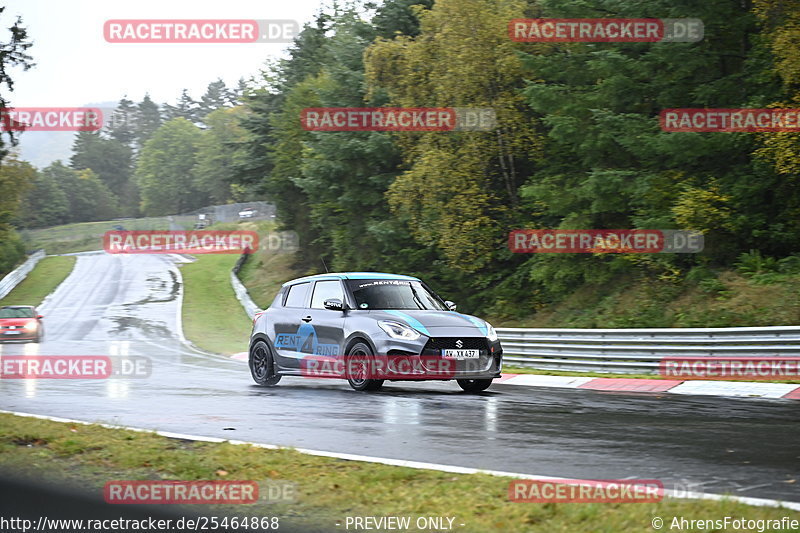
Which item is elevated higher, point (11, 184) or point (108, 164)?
point (108, 164)

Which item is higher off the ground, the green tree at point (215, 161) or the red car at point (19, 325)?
the green tree at point (215, 161)

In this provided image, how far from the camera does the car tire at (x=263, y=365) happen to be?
16.3m

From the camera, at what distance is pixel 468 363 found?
550 inches

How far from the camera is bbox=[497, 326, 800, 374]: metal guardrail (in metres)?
16.2

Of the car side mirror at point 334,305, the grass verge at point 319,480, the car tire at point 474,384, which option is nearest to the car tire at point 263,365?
the car side mirror at point 334,305

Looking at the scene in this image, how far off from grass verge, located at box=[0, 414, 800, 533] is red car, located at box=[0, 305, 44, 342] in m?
23.7

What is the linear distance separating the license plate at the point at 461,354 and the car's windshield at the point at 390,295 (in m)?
1.57

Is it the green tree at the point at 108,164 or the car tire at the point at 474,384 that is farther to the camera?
the green tree at the point at 108,164

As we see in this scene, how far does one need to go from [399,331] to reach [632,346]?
672 cm

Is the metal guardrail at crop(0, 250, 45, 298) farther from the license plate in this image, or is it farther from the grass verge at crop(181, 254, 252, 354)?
the license plate

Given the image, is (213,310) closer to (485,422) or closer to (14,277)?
(14,277)

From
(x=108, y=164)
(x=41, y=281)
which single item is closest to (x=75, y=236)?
(x=41, y=281)

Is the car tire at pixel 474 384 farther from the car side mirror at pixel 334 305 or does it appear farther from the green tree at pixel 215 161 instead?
the green tree at pixel 215 161

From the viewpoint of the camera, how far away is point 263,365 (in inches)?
649
